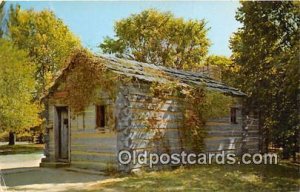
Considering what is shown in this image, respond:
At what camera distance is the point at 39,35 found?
16.6 ft

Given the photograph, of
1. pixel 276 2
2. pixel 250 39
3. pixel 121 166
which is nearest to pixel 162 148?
pixel 121 166

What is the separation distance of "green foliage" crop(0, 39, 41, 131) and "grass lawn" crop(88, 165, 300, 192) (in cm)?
122

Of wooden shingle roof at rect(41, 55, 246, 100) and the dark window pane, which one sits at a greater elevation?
wooden shingle roof at rect(41, 55, 246, 100)

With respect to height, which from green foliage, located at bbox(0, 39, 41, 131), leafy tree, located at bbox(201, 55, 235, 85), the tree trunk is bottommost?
the tree trunk

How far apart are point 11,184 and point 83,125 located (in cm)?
163

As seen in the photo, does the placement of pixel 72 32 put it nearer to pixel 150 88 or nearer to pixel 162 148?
pixel 150 88

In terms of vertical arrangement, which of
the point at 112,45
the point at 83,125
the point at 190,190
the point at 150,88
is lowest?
the point at 190,190

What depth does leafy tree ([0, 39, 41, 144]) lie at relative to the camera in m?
4.77

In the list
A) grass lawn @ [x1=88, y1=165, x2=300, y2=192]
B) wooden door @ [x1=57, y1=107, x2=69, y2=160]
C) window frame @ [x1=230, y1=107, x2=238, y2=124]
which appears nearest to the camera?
grass lawn @ [x1=88, y1=165, x2=300, y2=192]

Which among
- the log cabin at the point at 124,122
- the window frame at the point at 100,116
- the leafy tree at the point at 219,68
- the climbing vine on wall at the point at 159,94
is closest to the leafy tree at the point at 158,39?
the leafy tree at the point at 219,68

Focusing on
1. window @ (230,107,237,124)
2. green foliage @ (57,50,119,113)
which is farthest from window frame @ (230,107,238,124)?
green foliage @ (57,50,119,113)

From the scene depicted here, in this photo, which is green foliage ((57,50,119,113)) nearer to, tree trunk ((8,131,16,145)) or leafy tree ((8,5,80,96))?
leafy tree ((8,5,80,96))

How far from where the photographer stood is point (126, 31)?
5387 mm

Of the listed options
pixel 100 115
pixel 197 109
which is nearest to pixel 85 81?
pixel 100 115
